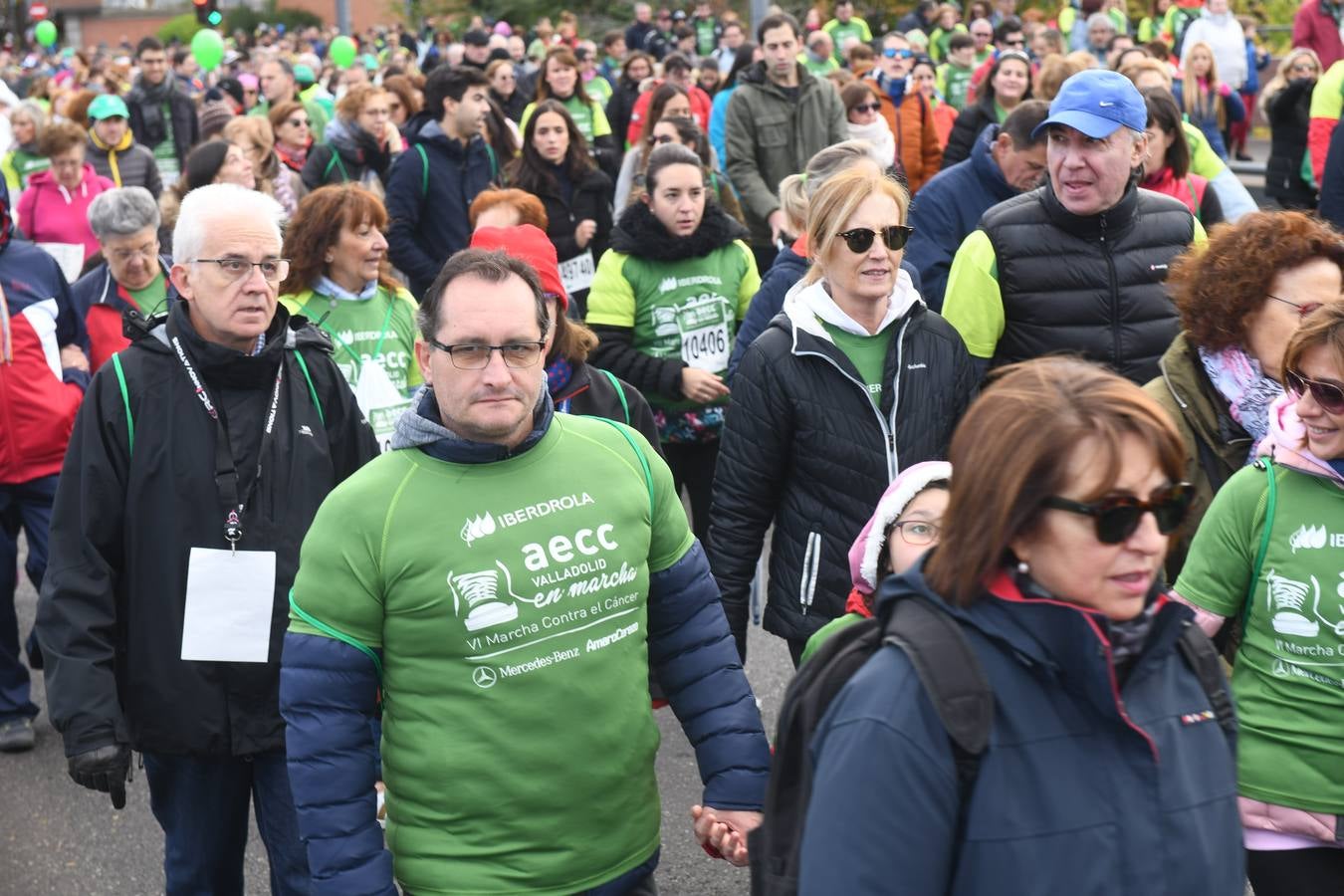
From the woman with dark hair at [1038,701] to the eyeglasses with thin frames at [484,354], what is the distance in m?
1.16

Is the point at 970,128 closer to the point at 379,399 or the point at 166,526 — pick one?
the point at 379,399

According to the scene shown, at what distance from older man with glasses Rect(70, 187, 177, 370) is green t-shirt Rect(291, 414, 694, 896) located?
3779 mm

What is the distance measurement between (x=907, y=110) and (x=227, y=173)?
5.75m

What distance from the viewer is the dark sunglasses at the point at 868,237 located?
4441 mm

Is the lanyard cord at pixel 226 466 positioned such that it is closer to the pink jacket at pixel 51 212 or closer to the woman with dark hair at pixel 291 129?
the pink jacket at pixel 51 212

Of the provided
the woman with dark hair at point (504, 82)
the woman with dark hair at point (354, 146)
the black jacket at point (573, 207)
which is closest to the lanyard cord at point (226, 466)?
the black jacket at point (573, 207)

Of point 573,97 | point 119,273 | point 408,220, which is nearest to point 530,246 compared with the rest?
point 119,273

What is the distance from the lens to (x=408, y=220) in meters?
8.99

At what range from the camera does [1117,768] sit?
2117 mm

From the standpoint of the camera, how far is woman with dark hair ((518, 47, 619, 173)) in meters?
12.7

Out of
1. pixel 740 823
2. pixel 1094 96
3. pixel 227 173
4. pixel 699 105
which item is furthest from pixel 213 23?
pixel 740 823

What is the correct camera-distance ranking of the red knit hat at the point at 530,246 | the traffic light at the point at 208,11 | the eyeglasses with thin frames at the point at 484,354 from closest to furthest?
the eyeglasses with thin frames at the point at 484,354
the red knit hat at the point at 530,246
the traffic light at the point at 208,11

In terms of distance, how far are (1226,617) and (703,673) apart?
40.8 inches

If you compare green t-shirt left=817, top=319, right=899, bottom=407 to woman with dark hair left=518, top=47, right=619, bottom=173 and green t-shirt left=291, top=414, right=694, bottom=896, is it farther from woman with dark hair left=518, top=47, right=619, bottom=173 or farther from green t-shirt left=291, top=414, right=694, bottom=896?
woman with dark hair left=518, top=47, right=619, bottom=173
